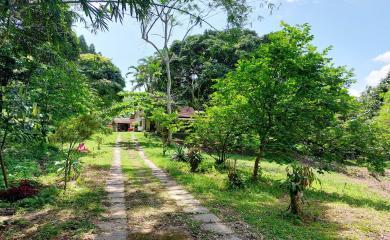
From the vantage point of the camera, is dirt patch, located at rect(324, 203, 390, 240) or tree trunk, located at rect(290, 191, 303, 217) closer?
dirt patch, located at rect(324, 203, 390, 240)

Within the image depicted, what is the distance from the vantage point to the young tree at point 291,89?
10.8 metres

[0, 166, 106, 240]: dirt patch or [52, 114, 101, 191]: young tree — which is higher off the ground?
[52, 114, 101, 191]: young tree

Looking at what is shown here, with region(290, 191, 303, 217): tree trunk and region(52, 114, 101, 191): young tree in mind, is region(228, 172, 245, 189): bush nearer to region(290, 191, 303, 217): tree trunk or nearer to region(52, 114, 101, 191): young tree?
region(290, 191, 303, 217): tree trunk

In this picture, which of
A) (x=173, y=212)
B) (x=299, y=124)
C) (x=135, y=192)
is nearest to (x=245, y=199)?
(x=173, y=212)

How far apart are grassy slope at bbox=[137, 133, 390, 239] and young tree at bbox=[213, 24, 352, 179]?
2175mm

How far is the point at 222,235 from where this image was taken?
18.6 feet

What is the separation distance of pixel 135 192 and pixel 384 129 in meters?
8.84

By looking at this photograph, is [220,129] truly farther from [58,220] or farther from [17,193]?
[58,220]

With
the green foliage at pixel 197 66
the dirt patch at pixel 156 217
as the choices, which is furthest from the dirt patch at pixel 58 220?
the green foliage at pixel 197 66

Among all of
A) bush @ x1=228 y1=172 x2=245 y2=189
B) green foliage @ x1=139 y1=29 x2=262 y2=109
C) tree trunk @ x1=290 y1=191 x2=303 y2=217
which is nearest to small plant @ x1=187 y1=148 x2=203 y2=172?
bush @ x1=228 y1=172 x2=245 y2=189

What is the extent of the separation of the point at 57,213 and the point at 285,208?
5451mm

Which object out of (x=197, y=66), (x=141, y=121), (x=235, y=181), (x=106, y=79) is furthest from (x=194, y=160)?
(x=141, y=121)

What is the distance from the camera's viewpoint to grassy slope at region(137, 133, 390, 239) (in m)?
6.28

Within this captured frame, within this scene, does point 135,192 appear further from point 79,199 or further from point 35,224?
point 35,224
